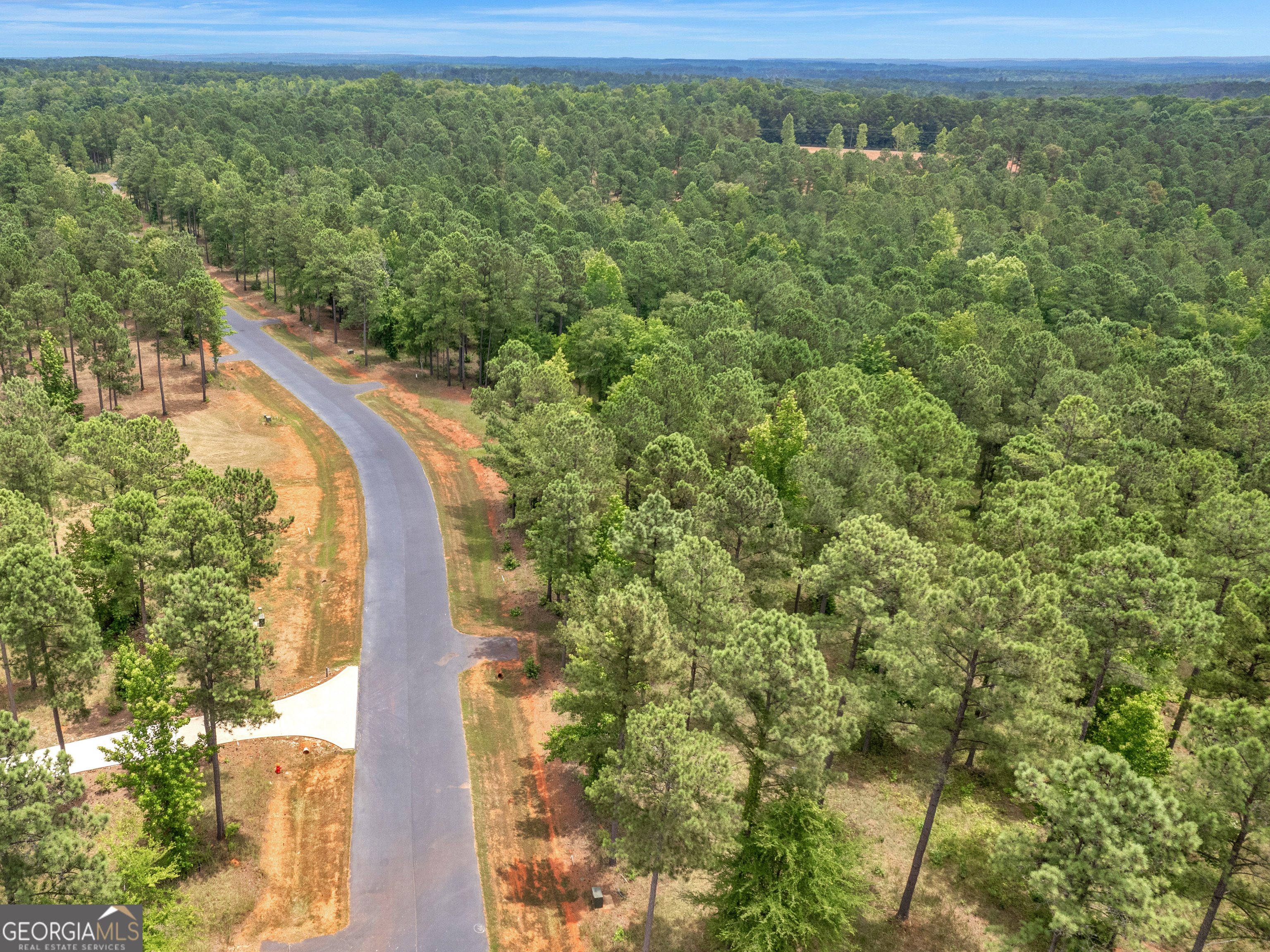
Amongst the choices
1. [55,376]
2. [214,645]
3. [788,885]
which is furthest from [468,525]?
[55,376]

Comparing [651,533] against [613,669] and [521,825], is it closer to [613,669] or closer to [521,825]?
[613,669]

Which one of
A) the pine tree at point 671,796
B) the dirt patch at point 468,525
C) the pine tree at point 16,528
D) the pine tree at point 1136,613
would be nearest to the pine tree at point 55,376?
the dirt patch at point 468,525

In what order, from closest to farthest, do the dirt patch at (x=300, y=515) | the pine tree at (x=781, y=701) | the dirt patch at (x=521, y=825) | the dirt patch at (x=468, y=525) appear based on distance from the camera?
the pine tree at (x=781, y=701)
the dirt patch at (x=521, y=825)
the dirt patch at (x=300, y=515)
the dirt patch at (x=468, y=525)

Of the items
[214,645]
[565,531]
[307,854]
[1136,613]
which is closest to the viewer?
[214,645]

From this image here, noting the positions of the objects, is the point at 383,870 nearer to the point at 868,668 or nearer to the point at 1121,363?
the point at 868,668

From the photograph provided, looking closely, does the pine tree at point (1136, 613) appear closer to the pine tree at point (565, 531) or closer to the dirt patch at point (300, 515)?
the pine tree at point (565, 531)

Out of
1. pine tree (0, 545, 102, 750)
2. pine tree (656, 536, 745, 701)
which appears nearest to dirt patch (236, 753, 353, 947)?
pine tree (0, 545, 102, 750)

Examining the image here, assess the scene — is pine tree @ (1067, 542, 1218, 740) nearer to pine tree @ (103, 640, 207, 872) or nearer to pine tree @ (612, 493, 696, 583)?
pine tree @ (612, 493, 696, 583)
